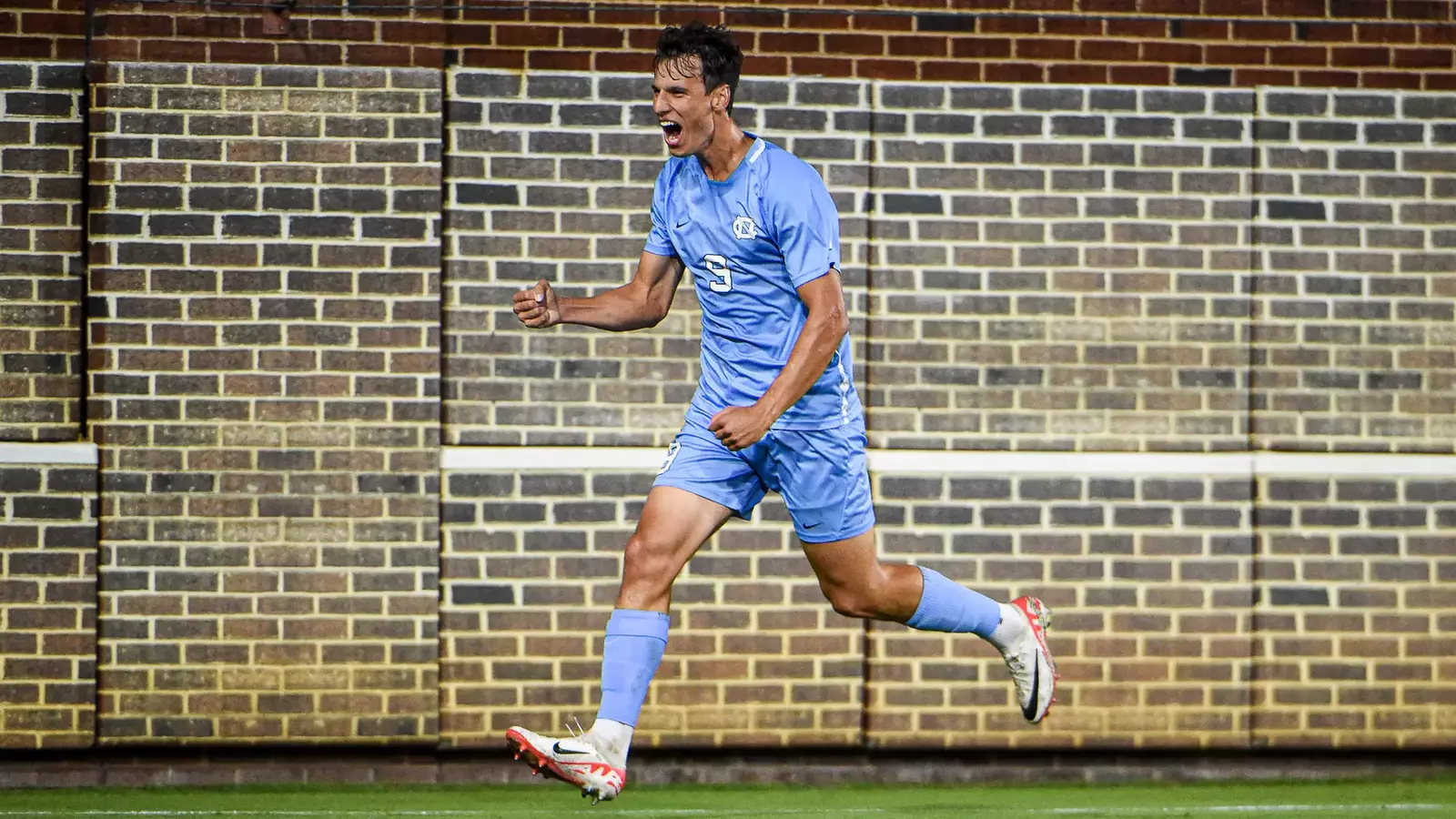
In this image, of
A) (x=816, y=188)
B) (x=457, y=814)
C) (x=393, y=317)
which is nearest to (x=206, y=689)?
(x=457, y=814)

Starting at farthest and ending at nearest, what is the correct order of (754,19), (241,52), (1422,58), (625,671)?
(1422,58) < (754,19) < (241,52) < (625,671)

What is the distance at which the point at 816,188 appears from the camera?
14.8 ft

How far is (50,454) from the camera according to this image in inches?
238

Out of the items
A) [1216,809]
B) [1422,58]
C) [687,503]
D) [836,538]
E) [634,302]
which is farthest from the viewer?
[1422,58]

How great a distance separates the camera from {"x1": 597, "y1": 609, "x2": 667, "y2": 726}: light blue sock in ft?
14.3

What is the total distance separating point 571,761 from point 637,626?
0.40 metres

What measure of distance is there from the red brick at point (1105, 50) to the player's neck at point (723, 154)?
2.25 metres

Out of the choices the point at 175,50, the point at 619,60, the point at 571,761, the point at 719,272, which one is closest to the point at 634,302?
the point at 719,272

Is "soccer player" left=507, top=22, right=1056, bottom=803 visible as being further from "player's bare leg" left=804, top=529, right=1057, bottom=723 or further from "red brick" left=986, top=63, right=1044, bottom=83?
"red brick" left=986, top=63, right=1044, bottom=83

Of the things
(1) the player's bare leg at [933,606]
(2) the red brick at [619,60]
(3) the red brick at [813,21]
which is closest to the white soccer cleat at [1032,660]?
(1) the player's bare leg at [933,606]

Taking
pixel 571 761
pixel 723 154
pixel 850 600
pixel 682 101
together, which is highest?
pixel 682 101

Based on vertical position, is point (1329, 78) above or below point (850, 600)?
above

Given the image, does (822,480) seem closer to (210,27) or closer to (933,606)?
(933,606)

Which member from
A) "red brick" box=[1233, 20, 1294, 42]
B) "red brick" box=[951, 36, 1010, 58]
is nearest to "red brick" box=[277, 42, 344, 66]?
"red brick" box=[951, 36, 1010, 58]
